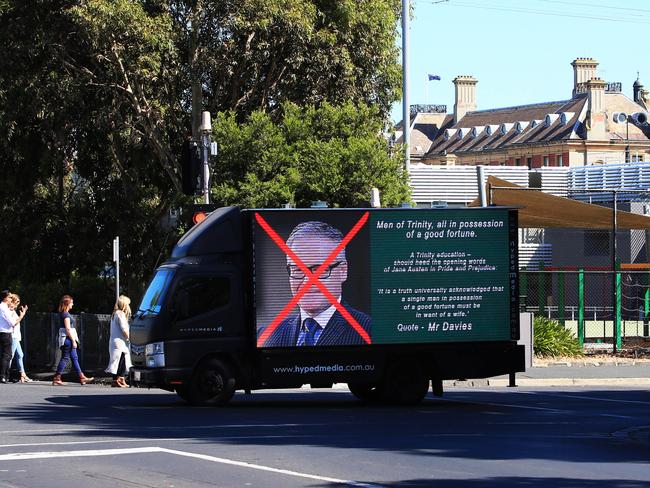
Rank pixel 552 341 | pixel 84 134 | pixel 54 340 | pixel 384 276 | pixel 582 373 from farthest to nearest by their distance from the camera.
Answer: pixel 84 134 < pixel 54 340 < pixel 552 341 < pixel 582 373 < pixel 384 276

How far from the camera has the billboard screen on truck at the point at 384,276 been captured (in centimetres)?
2019

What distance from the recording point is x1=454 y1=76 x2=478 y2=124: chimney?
151250 millimetres

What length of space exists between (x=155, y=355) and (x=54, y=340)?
12.2m

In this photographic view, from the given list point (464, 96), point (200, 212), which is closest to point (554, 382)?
point (200, 212)

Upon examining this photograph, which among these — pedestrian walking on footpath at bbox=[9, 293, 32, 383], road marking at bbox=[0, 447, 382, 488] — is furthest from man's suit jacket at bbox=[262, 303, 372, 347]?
pedestrian walking on footpath at bbox=[9, 293, 32, 383]

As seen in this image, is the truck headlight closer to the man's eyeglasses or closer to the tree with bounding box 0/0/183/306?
the man's eyeglasses

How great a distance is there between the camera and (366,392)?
21.8m

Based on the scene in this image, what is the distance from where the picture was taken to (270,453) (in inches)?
555

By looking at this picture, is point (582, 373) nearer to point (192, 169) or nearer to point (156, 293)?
Result: point (192, 169)

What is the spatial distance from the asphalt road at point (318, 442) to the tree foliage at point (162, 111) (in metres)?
10.3

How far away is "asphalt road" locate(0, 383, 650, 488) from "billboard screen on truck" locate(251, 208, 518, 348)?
1241 millimetres

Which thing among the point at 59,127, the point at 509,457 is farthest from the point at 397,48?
the point at 509,457

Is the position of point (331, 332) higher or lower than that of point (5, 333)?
higher

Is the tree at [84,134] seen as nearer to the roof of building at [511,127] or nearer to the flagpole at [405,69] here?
the flagpole at [405,69]
